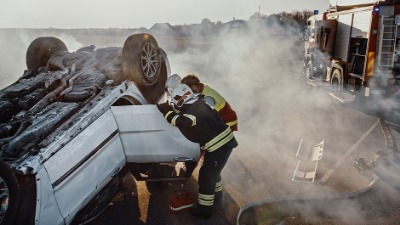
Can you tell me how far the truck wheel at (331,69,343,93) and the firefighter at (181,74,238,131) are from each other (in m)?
5.93

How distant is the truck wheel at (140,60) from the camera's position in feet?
15.2

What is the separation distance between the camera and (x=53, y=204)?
10.3 ft

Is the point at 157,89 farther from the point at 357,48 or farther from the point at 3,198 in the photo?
the point at 357,48

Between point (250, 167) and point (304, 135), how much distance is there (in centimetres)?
205

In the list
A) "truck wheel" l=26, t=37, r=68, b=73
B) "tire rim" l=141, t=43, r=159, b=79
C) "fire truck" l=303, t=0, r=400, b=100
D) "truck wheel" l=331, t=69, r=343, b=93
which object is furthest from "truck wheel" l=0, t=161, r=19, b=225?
"truck wheel" l=331, t=69, r=343, b=93

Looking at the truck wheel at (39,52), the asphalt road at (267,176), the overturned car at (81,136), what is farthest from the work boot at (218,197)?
the truck wheel at (39,52)

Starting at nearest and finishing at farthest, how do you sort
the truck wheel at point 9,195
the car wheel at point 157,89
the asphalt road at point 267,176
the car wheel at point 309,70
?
1. the truck wheel at point 9,195
2. the asphalt road at point 267,176
3. the car wheel at point 157,89
4. the car wheel at point 309,70

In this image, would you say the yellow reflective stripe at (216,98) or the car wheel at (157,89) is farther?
→ the car wheel at (157,89)

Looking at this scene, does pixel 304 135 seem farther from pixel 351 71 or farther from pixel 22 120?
pixel 22 120

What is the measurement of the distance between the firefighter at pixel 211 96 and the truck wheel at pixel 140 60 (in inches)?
27.1

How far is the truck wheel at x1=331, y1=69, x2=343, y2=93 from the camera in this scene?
9.57 m

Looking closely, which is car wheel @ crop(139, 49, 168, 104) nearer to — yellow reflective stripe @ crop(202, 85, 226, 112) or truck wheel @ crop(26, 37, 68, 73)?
yellow reflective stripe @ crop(202, 85, 226, 112)

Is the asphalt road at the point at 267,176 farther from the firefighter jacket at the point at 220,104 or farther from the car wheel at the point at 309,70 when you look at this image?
the car wheel at the point at 309,70

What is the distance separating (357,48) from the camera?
29.6 feet
